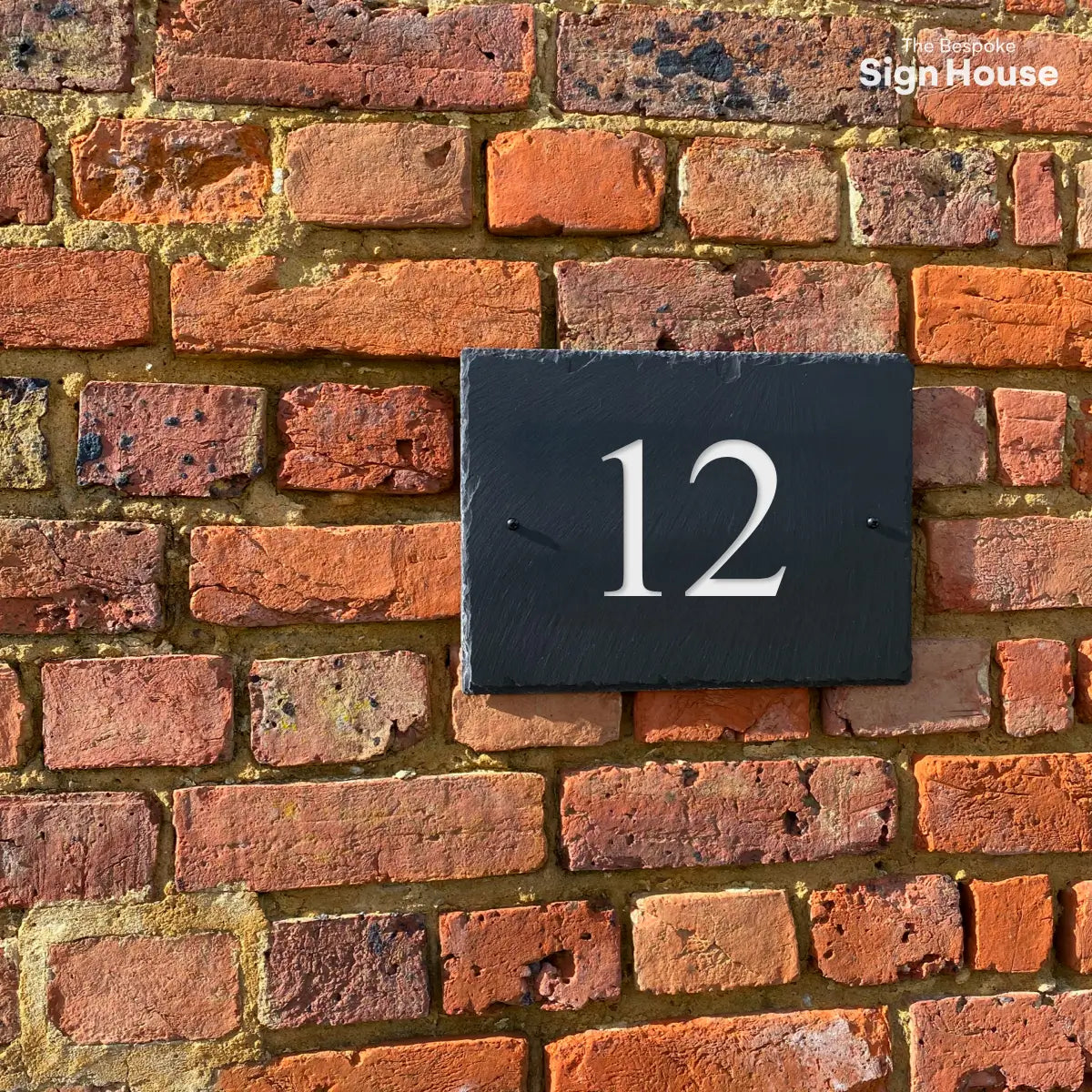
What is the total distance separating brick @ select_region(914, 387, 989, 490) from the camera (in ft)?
3.02

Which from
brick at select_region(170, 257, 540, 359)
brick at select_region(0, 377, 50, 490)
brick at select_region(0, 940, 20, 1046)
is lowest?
brick at select_region(0, 940, 20, 1046)

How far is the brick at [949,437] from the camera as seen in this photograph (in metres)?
0.92

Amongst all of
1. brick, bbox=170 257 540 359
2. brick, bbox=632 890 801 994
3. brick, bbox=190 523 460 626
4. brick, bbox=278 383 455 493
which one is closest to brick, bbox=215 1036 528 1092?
brick, bbox=632 890 801 994

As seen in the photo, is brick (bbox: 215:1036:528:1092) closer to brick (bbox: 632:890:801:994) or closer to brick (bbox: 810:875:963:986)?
brick (bbox: 632:890:801:994)

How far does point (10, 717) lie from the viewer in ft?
2.71

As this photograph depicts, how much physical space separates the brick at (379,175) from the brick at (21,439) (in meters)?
0.28

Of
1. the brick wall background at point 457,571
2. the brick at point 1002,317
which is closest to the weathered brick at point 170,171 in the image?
the brick wall background at point 457,571

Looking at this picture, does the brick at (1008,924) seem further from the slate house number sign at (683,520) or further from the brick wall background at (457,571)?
the slate house number sign at (683,520)

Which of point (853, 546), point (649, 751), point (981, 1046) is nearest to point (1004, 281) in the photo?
point (853, 546)

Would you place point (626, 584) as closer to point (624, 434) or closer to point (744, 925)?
point (624, 434)

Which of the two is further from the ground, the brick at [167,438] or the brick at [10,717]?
the brick at [167,438]

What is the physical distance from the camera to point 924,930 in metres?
0.91

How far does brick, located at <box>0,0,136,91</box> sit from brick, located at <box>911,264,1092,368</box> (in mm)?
737

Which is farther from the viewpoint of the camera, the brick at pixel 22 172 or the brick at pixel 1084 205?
the brick at pixel 1084 205
